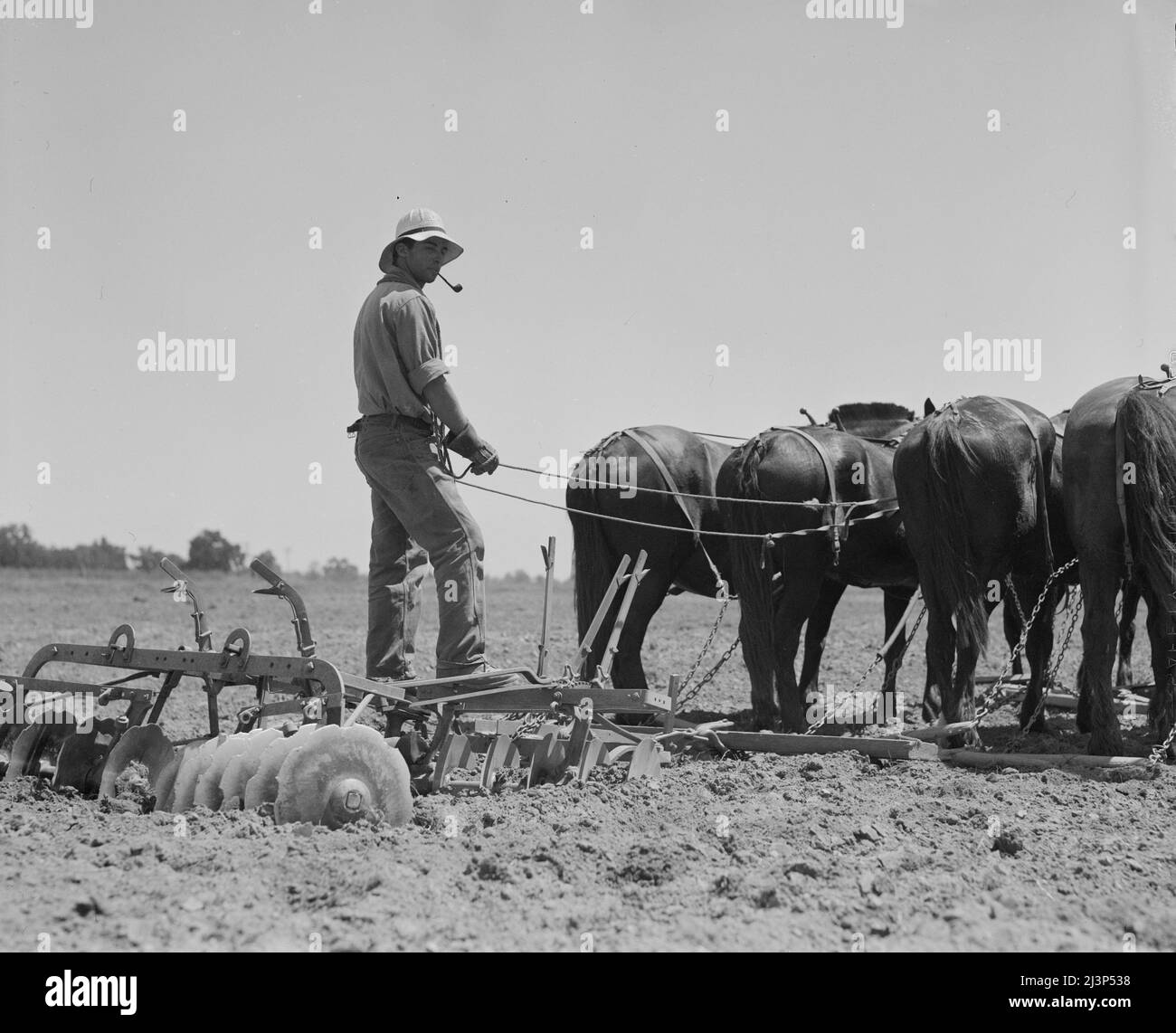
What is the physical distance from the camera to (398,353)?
5.93 meters

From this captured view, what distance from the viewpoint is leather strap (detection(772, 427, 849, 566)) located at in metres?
8.38

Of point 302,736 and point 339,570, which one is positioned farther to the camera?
point 339,570

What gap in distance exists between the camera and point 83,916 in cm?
352

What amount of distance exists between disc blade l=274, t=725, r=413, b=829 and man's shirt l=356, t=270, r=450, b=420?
1.91 metres

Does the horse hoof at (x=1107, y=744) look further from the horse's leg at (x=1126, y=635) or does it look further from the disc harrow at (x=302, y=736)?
the horse's leg at (x=1126, y=635)

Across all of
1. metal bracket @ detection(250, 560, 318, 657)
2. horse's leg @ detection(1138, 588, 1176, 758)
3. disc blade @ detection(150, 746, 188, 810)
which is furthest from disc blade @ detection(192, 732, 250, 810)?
horse's leg @ detection(1138, 588, 1176, 758)

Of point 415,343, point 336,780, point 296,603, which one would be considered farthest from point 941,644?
point 336,780

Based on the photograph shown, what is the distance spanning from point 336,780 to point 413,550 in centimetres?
195

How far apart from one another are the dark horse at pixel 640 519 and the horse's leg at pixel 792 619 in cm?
44

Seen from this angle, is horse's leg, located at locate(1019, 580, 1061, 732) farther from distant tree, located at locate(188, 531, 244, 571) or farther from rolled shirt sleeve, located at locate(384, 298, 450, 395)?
distant tree, located at locate(188, 531, 244, 571)

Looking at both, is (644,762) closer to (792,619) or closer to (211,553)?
(792,619)

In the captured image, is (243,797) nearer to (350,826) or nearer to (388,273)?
(350,826)
